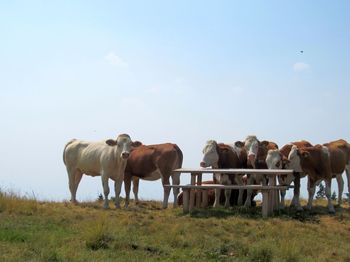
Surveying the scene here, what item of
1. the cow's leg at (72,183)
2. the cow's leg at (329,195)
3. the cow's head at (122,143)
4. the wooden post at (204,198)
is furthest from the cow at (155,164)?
the cow's leg at (329,195)

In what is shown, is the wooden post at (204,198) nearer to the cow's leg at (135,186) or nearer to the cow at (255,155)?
the cow at (255,155)

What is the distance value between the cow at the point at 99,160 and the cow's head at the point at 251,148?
395 centimetres

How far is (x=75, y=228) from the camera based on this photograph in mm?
13195

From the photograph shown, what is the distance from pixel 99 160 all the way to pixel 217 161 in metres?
4.08

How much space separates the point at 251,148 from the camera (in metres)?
18.8

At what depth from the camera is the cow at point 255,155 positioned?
18.5 meters

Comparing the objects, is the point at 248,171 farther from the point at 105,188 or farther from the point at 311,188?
the point at 105,188

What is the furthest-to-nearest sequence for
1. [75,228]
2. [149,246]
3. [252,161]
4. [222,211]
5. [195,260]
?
[252,161] < [222,211] < [75,228] < [149,246] < [195,260]

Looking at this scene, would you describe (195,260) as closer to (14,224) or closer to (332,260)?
(332,260)

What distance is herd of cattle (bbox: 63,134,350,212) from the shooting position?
1805 cm

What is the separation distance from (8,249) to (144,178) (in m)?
10.1

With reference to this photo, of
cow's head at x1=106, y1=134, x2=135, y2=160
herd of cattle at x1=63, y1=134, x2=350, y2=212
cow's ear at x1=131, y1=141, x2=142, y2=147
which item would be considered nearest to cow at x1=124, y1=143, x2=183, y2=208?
herd of cattle at x1=63, y1=134, x2=350, y2=212

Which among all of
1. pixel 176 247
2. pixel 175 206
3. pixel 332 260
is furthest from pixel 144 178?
pixel 332 260

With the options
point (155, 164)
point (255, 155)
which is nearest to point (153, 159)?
point (155, 164)
